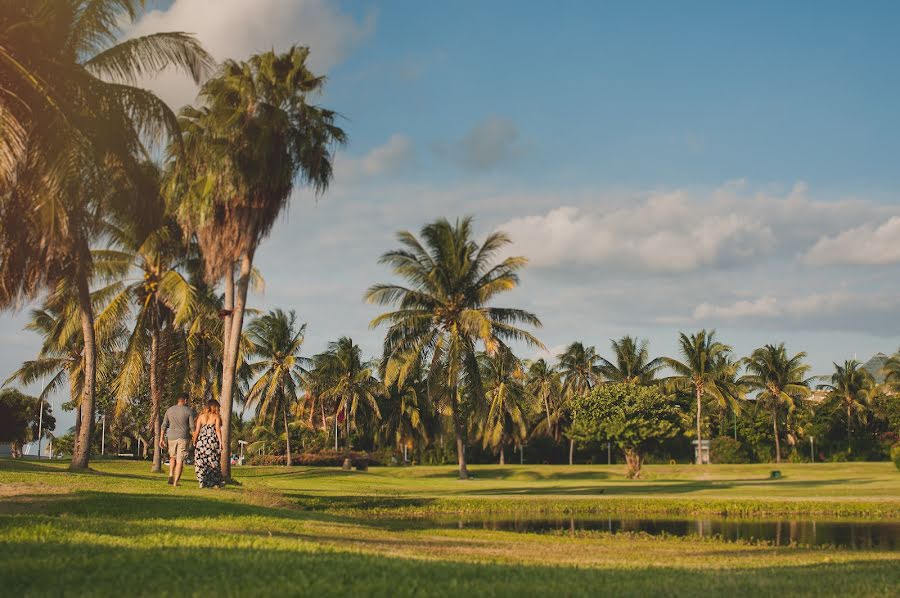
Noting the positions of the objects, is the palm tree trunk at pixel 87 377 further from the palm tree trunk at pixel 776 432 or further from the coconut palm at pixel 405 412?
the palm tree trunk at pixel 776 432

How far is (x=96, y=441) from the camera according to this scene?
8931 cm

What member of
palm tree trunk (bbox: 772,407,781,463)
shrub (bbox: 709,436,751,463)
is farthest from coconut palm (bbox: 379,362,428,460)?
palm tree trunk (bbox: 772,407,781,463)

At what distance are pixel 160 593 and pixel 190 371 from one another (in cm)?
3814

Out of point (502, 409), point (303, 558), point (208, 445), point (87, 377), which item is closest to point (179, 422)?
point (208, 445)

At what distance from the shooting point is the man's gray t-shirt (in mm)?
19797

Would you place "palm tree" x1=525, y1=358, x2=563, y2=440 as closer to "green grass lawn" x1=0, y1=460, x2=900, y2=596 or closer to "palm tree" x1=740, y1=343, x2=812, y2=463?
"palm tree" x1=740, y1=343, x2=812, y2=463

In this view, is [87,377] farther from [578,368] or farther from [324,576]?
[578,368]

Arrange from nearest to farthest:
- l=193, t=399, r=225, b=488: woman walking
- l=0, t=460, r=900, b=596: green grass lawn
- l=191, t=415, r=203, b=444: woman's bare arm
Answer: l=0, t=460, r=900, b=596: green grass lawn, l=193, t=399, r=225, b=488: woman walking, l=191, t=415, r=203, b=444: woman's bare arm

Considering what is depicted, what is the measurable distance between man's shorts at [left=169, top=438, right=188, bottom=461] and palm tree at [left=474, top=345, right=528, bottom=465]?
41135 mm

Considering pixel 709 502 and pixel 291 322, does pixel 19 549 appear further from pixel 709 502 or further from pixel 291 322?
pixel 291 322

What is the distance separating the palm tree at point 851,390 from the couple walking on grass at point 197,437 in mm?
76683

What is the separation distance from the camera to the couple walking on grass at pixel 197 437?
65.2 feet

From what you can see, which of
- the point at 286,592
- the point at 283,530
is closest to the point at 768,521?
the point at 283,530

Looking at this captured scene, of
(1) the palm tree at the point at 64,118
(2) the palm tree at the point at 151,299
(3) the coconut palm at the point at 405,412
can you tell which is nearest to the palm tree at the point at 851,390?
(3) the coconut palm at the point at 405,412
